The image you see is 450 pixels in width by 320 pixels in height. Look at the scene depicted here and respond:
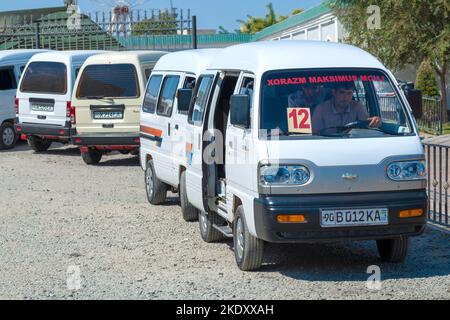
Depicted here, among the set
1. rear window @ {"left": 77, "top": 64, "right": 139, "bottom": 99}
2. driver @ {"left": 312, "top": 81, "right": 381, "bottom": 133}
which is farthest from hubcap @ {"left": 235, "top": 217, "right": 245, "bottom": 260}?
rear window @ {"left": 77, "top": 64, "right": 139, "bottom": 99}

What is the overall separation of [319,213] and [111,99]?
1062cm

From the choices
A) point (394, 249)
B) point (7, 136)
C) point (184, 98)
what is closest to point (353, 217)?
point (394, 249)

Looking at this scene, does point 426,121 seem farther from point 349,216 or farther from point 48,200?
point 349,216

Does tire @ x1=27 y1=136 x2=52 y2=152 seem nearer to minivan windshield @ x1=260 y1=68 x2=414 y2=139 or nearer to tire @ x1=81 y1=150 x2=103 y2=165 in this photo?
tire @ x1=81 y1=150 x2=103 y2=165

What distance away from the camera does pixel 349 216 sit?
899 centimetres

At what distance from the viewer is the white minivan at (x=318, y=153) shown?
8969 millimetres

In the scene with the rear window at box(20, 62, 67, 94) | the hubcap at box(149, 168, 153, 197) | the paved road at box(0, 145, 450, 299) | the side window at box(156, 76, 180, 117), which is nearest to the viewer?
the paved road at box(0, 145, 450, 299)

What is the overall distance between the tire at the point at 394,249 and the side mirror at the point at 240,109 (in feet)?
6.08

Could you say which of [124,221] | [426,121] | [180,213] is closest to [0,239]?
[124,221]

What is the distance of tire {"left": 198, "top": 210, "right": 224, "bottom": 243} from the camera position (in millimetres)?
11113

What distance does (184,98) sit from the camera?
40.5 feet

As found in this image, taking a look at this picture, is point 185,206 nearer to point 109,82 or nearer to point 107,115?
point 107,115

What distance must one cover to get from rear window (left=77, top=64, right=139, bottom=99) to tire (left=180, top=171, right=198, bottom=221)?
21.5 ft
